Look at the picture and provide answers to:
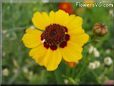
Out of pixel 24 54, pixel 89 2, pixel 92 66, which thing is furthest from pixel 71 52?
pixel 24 54

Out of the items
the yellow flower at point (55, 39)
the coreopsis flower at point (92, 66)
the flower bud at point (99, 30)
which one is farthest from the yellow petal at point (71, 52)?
the coreopsis flower at point (92, 66)

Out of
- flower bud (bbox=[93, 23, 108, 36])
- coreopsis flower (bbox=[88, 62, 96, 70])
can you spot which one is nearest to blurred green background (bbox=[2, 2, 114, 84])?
coreopsis flower (bbox=[88, 62, 96, 70])

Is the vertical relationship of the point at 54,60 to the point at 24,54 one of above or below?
above

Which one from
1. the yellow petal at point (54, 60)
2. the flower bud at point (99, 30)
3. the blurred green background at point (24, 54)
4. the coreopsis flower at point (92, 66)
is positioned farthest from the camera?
the blurred green background at point (24, 54)

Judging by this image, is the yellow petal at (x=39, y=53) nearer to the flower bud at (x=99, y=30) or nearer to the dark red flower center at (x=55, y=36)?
the dark red flower center at (x=55, y=36)

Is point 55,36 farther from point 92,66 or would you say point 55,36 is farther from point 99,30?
point 92,66

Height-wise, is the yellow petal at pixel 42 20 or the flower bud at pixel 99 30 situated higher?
the yellow petal at pixel 42 20
